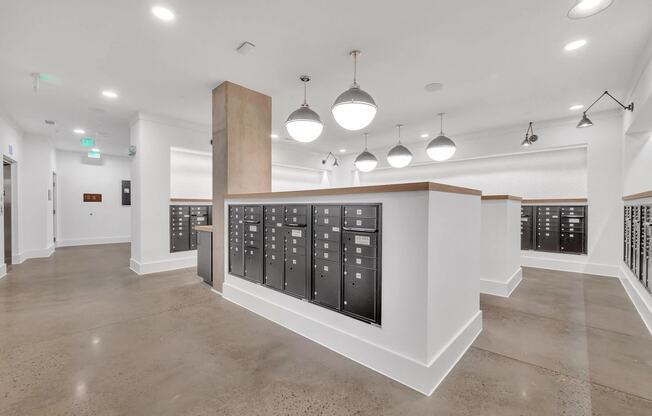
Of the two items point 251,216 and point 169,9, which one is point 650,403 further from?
point 169,9

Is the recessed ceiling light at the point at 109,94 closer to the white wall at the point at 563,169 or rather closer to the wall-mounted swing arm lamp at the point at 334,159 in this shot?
the wall-mounted swing arm lamp at the point at 334,159

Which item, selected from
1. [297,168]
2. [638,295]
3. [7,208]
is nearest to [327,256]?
[638,295]

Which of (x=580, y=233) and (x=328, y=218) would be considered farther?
(x=580, y=233)

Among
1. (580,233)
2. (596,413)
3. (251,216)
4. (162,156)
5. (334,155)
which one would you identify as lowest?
(596,413)

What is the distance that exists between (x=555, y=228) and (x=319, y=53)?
191 inches

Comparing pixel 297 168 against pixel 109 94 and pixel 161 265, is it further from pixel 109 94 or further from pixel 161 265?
pixel 109 94

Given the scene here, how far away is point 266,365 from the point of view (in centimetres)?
193

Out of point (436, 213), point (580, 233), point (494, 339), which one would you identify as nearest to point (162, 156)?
point (436, 213)

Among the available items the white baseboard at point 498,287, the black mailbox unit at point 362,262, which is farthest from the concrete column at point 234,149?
the white baseboard at point 498,287

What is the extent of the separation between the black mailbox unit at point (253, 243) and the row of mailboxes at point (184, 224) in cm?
253

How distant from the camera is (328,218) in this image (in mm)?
2205

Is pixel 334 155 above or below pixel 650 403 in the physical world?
above

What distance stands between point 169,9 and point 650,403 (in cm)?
403

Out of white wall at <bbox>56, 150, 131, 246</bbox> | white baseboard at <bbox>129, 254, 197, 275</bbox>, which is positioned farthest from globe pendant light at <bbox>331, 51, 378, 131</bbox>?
white wall at <bbox>56, 150, 131, 246</bbox>
